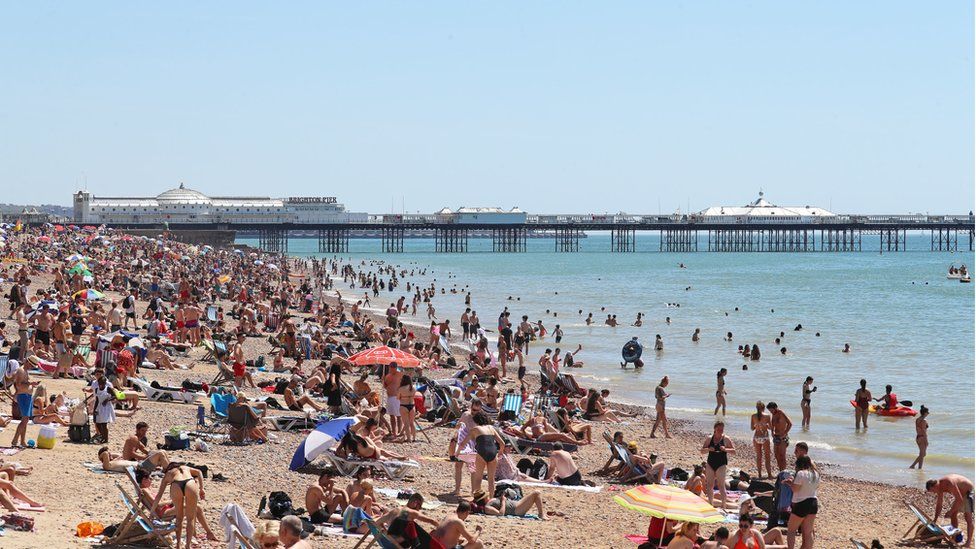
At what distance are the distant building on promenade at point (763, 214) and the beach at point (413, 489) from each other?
95.3m

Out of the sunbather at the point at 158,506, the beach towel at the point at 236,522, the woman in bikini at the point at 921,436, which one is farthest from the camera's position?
the woman in bikini at the point at 921,436

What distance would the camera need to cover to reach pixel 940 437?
55.7ft

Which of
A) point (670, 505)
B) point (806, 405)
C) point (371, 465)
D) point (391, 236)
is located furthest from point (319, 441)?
point (391, 236)

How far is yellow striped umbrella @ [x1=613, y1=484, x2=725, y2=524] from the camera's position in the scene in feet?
27.6

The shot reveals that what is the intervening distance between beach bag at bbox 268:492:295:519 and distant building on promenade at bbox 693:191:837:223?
99789mm

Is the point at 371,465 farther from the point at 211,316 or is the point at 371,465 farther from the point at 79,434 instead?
the point at 211,316

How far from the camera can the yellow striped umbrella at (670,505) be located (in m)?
8.40

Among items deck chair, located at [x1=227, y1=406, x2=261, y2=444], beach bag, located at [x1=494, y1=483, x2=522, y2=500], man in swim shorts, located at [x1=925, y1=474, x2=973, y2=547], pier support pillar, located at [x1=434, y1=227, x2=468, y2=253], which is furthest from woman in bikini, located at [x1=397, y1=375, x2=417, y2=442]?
pier support pillar, located at [x1=434, y1=227, x2=468, y2=253]

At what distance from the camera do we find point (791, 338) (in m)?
33.3

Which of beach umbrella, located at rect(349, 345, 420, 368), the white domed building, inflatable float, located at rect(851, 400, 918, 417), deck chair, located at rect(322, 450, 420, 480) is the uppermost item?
the white domed building

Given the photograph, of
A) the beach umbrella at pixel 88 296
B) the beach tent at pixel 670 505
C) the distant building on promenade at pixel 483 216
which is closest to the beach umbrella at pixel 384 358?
the beach tent at pixel 670 505

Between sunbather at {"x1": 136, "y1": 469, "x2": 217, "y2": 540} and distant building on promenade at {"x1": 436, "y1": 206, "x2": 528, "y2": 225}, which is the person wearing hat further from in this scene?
distant building on promenade at {"x1": 436, "y1": 206, "x2": 528, "y2": 225}

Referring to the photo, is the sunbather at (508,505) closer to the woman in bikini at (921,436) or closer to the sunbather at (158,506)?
the sunbather at (158,506)

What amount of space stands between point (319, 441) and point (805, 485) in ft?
13.7
